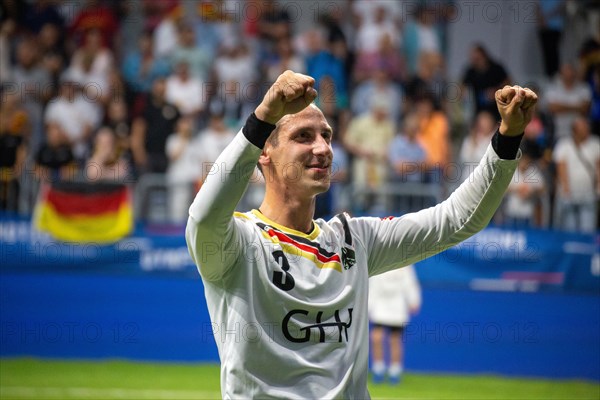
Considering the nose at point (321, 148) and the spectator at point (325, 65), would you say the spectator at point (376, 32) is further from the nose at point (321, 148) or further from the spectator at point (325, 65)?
the nose at point (321, 148)

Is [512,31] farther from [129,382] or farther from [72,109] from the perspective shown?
[129,382]

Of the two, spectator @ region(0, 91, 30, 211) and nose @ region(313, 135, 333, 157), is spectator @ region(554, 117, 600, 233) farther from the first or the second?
nose @ region(313, 135, 333, 157)

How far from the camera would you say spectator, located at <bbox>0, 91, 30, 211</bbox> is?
14.6 metres

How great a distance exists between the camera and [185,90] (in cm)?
1678

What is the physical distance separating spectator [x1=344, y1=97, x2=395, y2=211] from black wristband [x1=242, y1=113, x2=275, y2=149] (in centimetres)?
1124

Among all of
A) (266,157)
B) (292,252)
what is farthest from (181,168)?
(292,252)

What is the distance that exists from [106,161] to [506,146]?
36.9ft

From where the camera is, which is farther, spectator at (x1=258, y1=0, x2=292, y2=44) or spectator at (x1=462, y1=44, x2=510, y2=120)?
spectator at (x1=258, y1=0, x2=292, y2=44)

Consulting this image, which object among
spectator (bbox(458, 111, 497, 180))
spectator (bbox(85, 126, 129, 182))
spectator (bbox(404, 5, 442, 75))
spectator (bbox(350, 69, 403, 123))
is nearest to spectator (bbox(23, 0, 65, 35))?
spectator (bbox(85, 126, 129, 182))

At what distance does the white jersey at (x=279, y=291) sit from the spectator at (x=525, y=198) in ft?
34.3

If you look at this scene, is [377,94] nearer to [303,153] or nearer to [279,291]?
[303,153]

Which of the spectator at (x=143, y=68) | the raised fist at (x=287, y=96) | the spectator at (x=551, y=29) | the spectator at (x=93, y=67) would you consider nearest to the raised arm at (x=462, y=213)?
the raised fist at (x=287, y=96)

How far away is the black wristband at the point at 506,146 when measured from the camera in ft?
14.6

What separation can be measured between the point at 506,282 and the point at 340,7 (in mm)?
7141
